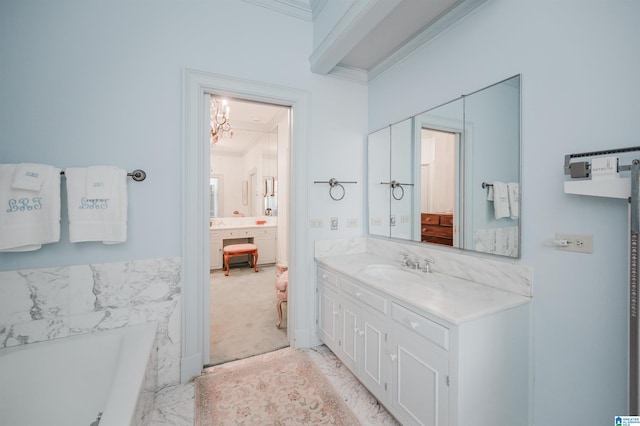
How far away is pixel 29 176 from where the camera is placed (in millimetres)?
1531

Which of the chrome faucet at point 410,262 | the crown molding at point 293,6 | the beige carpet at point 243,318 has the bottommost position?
the beige carpet at point 243,318

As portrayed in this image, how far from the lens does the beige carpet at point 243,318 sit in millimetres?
2506

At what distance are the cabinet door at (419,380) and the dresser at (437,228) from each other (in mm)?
807

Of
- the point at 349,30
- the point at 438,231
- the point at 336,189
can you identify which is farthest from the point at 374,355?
the point at 349,30

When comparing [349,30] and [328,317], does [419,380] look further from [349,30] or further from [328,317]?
[349,30]

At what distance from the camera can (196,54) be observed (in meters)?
2.04

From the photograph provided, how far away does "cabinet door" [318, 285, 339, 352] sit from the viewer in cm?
221

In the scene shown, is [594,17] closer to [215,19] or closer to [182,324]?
[215,19]

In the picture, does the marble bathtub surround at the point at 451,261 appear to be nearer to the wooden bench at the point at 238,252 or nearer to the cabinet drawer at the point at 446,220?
the cabinet drawer at the point at 446,220

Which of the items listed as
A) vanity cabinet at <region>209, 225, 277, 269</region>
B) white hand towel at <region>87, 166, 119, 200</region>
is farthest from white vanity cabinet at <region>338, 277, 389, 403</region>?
vanity cabinet at <region>209, 225, 277, 269</region>

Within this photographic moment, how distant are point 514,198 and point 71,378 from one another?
8.81ft

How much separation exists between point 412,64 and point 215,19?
1.59 metres

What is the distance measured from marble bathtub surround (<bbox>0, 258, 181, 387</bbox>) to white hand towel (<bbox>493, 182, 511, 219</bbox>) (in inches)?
86.1

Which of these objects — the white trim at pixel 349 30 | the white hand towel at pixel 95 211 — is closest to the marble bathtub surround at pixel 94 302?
the white hand towel at pixel 95 211
